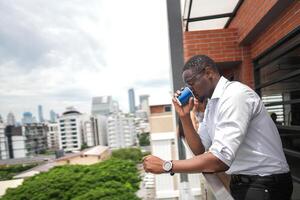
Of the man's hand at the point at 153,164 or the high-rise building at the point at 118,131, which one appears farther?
the high-rise building at the point at 118,131

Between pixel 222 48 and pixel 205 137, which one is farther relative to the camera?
pixel 222 48

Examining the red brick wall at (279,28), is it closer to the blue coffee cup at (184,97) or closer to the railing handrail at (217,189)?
the blue coffee cup at (184,97)

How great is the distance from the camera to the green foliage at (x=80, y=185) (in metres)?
17.2

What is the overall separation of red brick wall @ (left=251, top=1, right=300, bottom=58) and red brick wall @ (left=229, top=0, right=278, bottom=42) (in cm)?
19

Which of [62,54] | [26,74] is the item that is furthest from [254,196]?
[26,74]

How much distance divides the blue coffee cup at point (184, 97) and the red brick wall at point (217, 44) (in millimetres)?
2886

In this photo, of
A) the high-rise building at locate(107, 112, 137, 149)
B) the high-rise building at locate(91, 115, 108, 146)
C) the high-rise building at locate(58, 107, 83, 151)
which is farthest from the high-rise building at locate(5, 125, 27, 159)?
the high-rise building at locate(107, 112, 137, 149)

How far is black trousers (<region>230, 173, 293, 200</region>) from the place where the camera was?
1.33m

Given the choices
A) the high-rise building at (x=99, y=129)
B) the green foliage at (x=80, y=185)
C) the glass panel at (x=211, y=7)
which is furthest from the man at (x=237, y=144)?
the high-rise building at (x=99, y=129)

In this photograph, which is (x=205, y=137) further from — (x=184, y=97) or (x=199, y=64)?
(x=199, y=64)

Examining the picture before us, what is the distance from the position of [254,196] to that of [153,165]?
→ 19.5 inches

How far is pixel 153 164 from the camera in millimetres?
1307

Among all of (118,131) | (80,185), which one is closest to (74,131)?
(118,131)

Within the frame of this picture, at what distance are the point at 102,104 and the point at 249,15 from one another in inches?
7033
